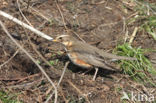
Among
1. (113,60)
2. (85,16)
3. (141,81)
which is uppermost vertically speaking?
(85,16)

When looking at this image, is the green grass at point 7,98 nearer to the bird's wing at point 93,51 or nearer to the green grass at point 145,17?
the bird's wing at point 93,51

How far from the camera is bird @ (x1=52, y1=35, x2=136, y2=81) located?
21.5 feet

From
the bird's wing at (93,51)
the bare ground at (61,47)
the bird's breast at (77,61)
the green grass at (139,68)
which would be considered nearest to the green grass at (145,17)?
the bare ground at (61,47)

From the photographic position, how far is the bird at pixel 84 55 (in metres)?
6.56

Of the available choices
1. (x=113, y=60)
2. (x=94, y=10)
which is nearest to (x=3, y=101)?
(x=113, y=60)

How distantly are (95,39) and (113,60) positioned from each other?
1070 mm

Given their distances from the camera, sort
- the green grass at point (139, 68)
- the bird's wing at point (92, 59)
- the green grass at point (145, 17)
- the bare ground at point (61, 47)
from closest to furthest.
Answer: the bare ground at point (61, 47) → the bird's wing at point (92, 59) → the green grass at point (139, 68) → the green grass at point (145, 17)

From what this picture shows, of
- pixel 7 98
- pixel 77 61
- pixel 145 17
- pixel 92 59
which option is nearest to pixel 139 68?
pixel 92 59

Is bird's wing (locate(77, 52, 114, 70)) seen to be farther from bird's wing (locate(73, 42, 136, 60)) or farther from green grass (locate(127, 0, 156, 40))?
green grass (locate(127, 0, 156, 40))

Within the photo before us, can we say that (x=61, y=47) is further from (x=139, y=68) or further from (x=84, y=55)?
(x=139, y=68)

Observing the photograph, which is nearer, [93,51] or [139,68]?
[93,51]

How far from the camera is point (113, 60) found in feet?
22.5

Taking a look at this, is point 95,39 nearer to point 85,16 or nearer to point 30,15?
point 85,16

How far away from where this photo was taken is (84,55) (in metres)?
6.59
